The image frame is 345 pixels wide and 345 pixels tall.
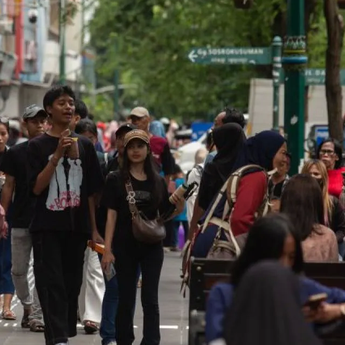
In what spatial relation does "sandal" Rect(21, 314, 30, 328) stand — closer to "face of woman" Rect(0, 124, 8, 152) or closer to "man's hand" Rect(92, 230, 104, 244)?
"face of woman" Rect(0, 124, 8, 152)

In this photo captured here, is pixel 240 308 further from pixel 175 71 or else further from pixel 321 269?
pixel 175 71

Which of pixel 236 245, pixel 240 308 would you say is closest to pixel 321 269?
pixel 236 245

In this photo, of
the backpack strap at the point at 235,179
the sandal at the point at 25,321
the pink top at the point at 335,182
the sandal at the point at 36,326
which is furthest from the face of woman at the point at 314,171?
the sandal at the point at 25,321

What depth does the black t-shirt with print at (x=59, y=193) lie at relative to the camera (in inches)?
421

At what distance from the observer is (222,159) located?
1065cm

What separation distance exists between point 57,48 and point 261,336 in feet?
216

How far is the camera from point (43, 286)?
10.7 meters

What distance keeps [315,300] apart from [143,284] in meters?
4.30

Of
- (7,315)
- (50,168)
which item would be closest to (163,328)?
(7,315)

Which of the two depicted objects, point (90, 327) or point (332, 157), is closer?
point (90, 327)

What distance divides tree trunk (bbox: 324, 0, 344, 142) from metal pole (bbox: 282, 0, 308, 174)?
184 cm

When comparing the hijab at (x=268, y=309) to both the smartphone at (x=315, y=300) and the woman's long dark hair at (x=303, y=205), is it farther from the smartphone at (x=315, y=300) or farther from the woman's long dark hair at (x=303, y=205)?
the woman's long dark hair at (x=303, y=205)

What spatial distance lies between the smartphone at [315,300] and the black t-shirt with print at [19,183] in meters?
6.00

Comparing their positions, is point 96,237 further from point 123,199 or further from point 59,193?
point 59,193
